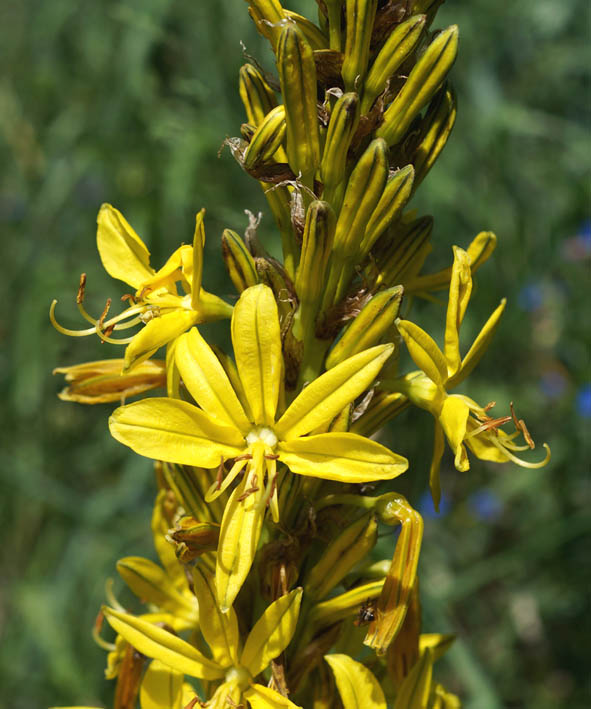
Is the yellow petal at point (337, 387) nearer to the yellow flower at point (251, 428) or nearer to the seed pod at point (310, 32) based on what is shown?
the yellow flower at point (251, 428)

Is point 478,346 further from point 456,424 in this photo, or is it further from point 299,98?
point 299,98

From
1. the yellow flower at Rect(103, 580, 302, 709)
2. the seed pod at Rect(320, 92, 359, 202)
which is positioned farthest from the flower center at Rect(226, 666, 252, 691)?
the seed pod at Rect(320, 92, 359, 202)

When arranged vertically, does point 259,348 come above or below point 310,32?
below

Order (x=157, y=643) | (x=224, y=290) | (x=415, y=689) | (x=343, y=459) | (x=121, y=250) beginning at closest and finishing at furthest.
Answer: (x=343, y=459) < (x=157, y=643) < (x=415, y=689) < (x=121, y=250) < (x=224, y=290)

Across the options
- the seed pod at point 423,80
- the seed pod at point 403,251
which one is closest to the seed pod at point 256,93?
the seed pod at point 423,80

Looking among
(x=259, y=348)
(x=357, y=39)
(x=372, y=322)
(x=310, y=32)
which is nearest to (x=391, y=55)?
(x=357, y=39)

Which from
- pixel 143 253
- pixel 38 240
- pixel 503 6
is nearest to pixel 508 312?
pixel 503 6

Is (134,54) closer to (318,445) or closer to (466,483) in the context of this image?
(466,483)

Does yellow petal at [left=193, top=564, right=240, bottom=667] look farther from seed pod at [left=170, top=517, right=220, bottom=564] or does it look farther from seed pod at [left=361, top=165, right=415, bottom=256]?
seed pod at [left=361, top=165, right=415, bottom=256]
